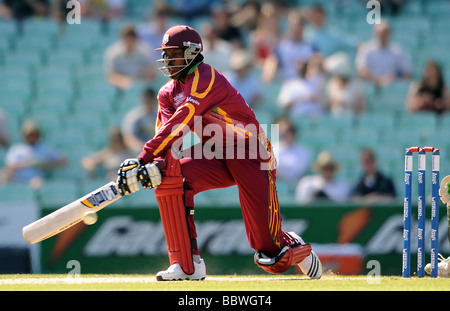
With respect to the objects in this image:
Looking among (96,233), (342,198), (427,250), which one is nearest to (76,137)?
(96,233)

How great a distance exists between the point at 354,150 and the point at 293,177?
0.92 m

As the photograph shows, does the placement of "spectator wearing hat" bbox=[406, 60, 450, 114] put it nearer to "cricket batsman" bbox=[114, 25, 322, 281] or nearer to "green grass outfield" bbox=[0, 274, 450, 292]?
"cricket batsman" bbox=[114, 25, 322, 281]

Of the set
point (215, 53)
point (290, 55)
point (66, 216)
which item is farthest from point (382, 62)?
point (66, 216)

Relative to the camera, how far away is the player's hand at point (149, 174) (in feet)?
19.5

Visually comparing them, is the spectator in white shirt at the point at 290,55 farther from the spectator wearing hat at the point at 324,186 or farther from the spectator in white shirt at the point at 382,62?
the spectator wearing hat at the point at 324,186

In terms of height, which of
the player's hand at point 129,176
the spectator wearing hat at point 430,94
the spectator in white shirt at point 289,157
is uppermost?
the spectator wearing hat at point 430,94

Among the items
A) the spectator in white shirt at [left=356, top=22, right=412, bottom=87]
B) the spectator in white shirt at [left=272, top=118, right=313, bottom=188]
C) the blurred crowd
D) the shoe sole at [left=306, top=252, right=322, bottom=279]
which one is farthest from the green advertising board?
the spectator in white shirt at [left=356, top=22, right=412, bottom=87]


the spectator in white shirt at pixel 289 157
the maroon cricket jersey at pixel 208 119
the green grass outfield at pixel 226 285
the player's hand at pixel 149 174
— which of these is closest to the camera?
the green grass outfield at pixel 226 285

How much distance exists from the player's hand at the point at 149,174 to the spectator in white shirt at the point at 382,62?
21.5ft

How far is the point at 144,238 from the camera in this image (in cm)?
893

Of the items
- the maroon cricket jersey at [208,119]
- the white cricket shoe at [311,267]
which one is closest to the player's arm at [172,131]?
the maroon cricket jersey at [208,119]

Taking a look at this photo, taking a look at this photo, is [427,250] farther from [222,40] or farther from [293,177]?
[222,40]
